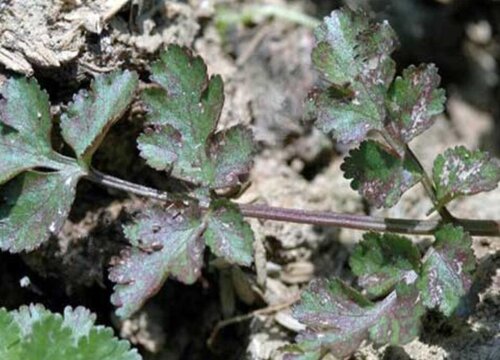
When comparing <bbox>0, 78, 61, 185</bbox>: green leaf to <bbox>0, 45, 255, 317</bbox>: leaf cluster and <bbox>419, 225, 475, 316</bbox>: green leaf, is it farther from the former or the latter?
<bbox>419, 225, 475, 316</bbox>: green leaf

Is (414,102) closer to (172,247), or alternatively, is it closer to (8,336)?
(172,247)

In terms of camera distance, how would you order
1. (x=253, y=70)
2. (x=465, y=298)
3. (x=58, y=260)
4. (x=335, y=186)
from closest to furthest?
(x=465, y=298), (x=58, y=260), (x=335, y=186), (x=253, y=70)

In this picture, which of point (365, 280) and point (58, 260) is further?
point (58, 260)

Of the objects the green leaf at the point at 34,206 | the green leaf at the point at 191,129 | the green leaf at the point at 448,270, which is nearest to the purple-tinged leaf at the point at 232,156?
the green leaf at the point at 191,129

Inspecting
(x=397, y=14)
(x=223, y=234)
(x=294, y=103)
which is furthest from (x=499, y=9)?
(x=223, y=234)

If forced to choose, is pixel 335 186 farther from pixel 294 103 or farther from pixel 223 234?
pixel 223 234
